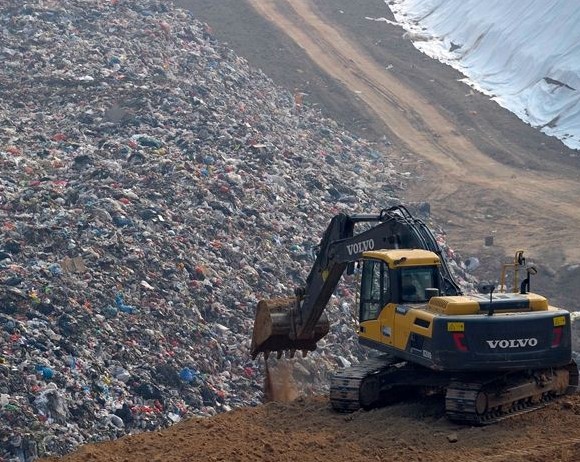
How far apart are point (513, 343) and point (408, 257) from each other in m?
1.47

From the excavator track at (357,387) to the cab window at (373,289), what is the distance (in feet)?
1.99

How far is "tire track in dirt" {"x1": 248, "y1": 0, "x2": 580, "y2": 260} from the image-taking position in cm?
2598

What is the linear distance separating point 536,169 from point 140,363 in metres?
16.5

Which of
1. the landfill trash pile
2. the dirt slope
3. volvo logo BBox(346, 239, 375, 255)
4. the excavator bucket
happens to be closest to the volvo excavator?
volvo logo BBox(346, 239, 375, 255)

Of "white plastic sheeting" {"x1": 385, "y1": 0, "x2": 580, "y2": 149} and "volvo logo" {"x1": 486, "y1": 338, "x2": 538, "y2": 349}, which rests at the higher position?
"white plastic sheeting" {"x1": 385, "y1": 0, "x2": 580, "y2": 149}

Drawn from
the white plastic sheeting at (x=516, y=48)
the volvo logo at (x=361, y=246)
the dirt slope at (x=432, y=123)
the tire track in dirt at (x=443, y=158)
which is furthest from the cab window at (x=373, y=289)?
the white plastic sheeting at (x=516, y=48)

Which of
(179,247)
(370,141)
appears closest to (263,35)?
(370,141)

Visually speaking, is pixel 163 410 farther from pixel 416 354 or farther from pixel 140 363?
pixel 416 354

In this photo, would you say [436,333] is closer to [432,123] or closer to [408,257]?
[408,257]

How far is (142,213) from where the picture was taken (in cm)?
1947

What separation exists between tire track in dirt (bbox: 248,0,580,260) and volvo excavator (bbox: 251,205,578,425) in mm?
12228

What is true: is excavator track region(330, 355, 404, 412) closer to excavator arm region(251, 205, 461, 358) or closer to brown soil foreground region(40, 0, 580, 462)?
brown soil foreground region(40, 0, 580, 462)

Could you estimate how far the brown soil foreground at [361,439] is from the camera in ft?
35.0

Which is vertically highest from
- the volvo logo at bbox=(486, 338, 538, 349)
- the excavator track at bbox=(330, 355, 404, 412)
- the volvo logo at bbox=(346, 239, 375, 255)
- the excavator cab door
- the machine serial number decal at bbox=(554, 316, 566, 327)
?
the machine serial number decal at bbox=(554, 316, 566, 327)
